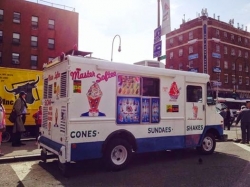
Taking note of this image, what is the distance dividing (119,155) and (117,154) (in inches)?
3.1

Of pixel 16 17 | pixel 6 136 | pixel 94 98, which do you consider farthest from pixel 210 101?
pixel 16 17

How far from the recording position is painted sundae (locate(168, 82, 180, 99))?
332 inches

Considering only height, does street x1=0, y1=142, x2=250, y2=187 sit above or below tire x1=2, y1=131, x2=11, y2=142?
below

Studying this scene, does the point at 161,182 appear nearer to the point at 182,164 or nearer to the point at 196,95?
the point at 182,164

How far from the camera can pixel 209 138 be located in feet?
31.6

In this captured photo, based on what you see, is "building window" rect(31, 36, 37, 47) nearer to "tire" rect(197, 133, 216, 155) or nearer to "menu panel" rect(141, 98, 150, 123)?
"tire" rect(197, 133, 216, 155)

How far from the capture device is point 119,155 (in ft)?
24.0

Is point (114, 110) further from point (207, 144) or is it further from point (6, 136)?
point (6, 136)

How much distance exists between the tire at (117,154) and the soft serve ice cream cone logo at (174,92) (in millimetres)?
2219

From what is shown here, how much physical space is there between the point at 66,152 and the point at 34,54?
1420 inches

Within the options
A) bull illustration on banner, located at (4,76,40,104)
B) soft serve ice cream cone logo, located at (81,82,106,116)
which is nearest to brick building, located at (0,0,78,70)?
bull illustration on banner, located at (4,76,40,104)

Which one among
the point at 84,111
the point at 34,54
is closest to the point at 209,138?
the point at 84,111

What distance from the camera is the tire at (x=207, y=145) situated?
9.42 metres

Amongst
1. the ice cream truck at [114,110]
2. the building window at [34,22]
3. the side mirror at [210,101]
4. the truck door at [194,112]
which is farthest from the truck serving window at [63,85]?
the building window at [34,22]
